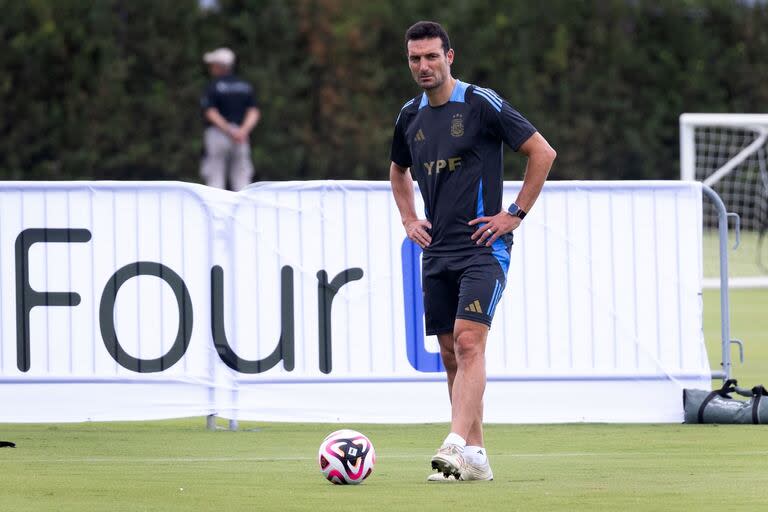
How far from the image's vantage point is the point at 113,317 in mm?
9539

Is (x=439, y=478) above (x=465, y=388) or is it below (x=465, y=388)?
below

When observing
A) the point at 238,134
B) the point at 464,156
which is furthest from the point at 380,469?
the point at 238,134

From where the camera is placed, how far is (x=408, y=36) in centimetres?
748

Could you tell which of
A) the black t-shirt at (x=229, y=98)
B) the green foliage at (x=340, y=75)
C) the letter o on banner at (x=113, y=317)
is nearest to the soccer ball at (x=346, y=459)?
the letter o on banner at (x=113, y=317)

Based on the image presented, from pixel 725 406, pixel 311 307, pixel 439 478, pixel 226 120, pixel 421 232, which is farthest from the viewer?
pixel 226 120

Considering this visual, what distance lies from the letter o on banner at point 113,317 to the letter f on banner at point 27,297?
0.19 meters

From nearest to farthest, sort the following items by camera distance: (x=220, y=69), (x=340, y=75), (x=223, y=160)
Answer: (x=220, y=69) → (x=223, y=160) → (x=340, y=75)

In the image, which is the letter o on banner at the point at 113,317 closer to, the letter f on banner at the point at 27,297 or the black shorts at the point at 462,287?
the letter f on banner at the point at 27,297

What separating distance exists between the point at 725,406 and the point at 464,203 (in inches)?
110

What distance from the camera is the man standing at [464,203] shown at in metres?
7.35

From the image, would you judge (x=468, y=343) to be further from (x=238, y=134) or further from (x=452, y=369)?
(x=238, y=134)

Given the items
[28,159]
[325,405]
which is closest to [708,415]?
[325,405]

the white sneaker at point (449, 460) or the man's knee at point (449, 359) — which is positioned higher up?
the man's knee at point (449, 359)

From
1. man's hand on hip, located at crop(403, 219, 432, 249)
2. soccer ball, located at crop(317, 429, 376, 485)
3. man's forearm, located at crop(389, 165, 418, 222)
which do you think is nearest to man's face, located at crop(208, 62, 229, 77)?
man's forearm, located at crop(389, 165, 418, 222)
